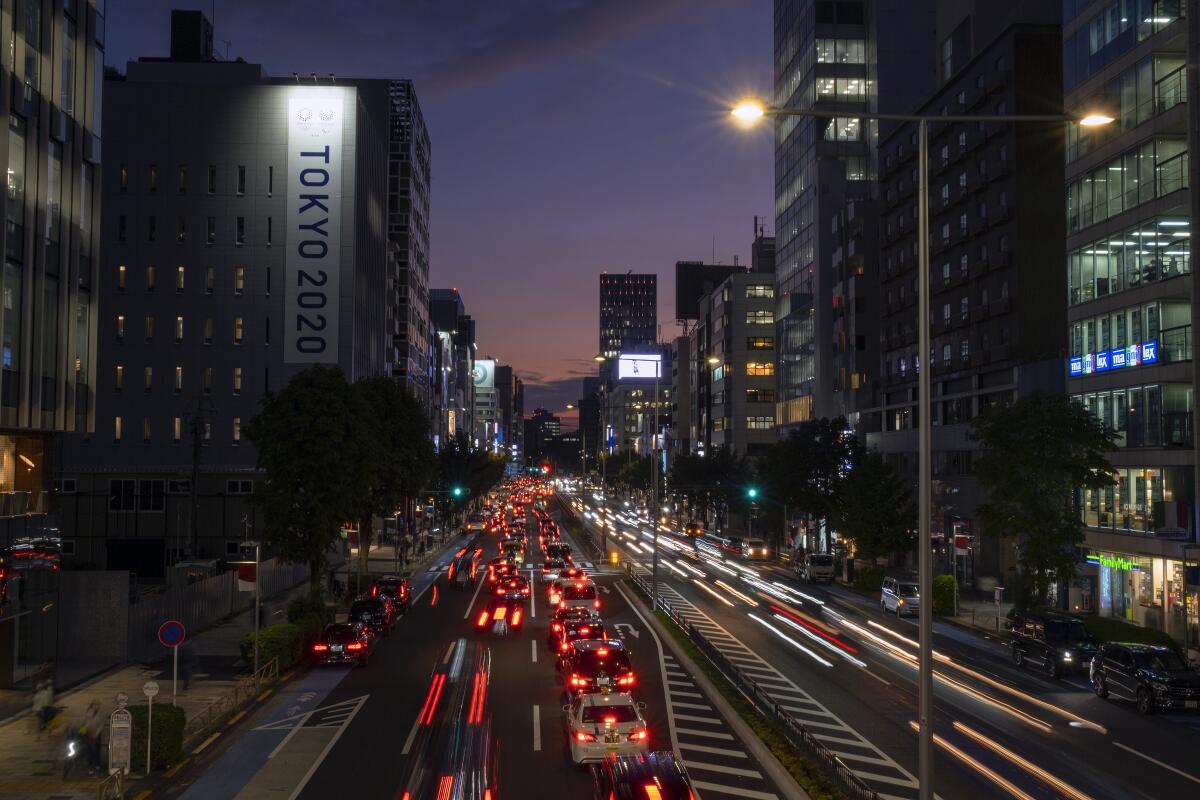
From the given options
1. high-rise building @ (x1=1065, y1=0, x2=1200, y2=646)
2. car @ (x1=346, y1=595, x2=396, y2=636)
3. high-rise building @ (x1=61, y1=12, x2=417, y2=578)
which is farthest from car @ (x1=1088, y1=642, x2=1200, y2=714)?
high-rise building @ (x1=61, y1=12, x2=417, y2=578)

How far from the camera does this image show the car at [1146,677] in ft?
98.4

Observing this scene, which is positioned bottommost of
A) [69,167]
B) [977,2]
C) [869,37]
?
[69,167]

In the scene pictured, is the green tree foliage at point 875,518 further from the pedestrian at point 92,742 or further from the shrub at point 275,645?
the pedestrian at point 92,742

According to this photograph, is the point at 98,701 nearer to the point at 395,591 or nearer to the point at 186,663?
the point at 186,663

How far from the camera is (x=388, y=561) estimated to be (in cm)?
8775

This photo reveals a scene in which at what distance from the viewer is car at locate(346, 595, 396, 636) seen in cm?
4425

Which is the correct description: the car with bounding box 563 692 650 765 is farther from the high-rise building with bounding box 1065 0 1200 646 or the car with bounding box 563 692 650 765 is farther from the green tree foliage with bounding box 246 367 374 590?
the high-rise building with bounding box 1065 0 1200 646

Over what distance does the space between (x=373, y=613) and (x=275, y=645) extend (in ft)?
33.0

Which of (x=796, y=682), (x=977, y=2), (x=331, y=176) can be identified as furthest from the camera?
(x=331, y=176)

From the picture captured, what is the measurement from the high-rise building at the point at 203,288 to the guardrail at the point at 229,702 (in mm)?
44786

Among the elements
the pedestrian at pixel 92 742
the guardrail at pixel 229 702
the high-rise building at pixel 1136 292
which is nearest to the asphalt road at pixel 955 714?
the high-rise building at pixel 1136 292

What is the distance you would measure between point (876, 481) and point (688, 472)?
2248 inches

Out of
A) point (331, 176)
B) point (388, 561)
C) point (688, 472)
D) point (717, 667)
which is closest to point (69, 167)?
point (717, 667)

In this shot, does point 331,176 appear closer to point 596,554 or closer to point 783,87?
point 596,554
